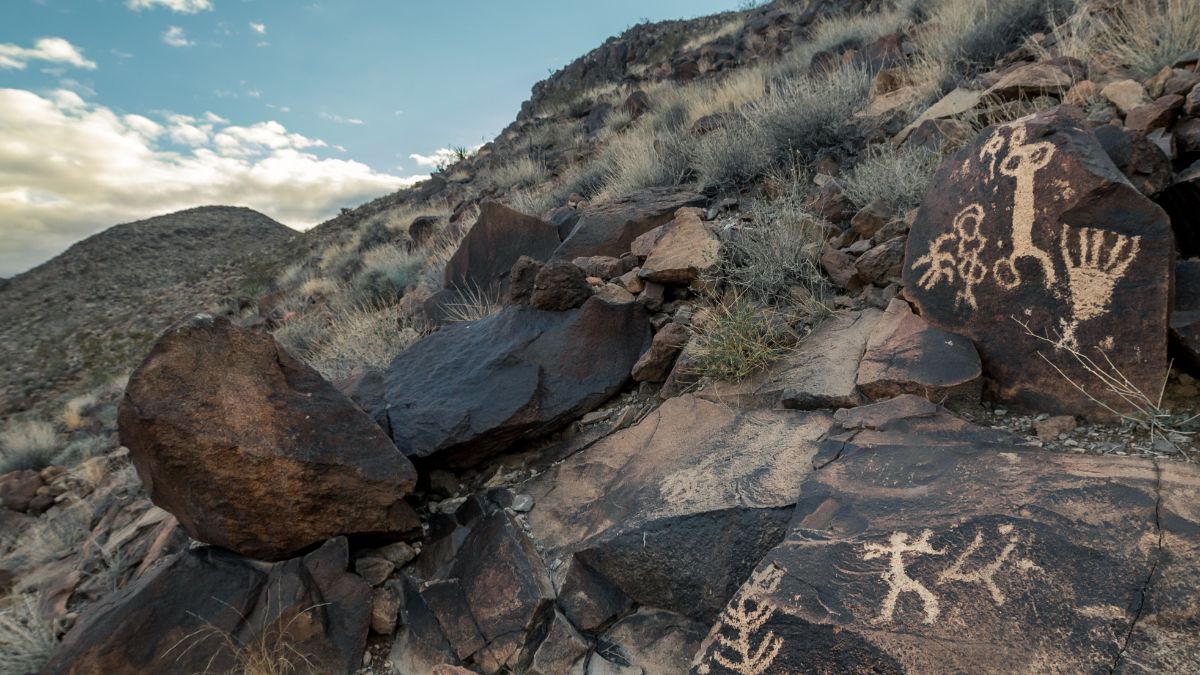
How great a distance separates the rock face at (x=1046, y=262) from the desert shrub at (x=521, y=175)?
848 centimetres

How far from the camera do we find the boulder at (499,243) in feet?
18.1

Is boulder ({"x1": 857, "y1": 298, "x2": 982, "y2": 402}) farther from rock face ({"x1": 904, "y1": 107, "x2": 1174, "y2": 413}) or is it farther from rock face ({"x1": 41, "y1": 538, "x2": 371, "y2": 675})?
rock face ({"x1": 41, "y1": 538, "x2": 371, "y2": 675})

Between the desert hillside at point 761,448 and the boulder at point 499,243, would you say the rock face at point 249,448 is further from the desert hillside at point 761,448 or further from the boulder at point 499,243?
the boulder at point 499,243

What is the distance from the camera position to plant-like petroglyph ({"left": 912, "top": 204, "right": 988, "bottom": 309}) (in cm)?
243

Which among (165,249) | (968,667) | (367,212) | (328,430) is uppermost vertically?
(165,249)

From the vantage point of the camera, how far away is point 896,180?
3725 mm

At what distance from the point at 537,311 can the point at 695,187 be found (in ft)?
7.78

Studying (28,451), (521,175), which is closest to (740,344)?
(521,175)

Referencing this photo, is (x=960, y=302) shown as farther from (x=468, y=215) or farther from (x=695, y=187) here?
(x=468, y=215)

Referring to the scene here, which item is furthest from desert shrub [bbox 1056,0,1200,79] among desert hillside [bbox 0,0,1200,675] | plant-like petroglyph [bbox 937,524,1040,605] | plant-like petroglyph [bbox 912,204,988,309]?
plant-like petroglyph [bbox 937,524,1040,605]

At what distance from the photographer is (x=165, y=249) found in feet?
77.9

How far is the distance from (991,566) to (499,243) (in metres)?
4.67

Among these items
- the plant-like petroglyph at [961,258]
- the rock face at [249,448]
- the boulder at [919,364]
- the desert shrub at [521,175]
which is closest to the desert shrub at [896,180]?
the plant-like petroglyph at [961,258]

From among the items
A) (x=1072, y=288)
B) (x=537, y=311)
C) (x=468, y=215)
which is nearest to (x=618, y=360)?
(x=537, y=311)
